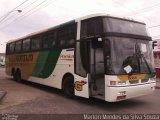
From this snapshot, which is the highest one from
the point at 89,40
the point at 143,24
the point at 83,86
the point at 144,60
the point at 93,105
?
the point at 143,24

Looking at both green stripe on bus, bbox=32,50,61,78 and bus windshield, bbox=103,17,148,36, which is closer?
bus windshield, bbox=103,17,148,36

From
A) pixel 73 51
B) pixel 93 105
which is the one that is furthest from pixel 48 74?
pixel 93 105

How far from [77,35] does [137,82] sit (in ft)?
10.1

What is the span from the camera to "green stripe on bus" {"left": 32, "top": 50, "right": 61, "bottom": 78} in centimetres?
1343

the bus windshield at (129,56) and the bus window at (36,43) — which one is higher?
the bus window at (36,43)

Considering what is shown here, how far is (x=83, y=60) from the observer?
35.4ft

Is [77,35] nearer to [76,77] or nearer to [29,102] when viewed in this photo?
[76,77]

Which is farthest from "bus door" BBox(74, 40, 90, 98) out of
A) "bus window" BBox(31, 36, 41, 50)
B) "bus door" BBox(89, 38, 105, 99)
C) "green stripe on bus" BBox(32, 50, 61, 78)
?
"bus window" BBox(31, 36, 41, 50)

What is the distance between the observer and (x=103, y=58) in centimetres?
1009

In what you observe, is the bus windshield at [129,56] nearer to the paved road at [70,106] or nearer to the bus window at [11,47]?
the paved road at [70,106]

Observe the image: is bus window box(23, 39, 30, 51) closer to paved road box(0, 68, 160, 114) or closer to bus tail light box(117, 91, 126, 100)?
paved road box(0, 68, 160, 114)

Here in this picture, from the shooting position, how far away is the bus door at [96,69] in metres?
10.4

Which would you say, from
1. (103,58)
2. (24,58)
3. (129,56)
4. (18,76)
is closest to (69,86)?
(103,58)

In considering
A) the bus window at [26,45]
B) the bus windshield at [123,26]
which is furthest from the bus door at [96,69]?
the bus window at [26,45]
